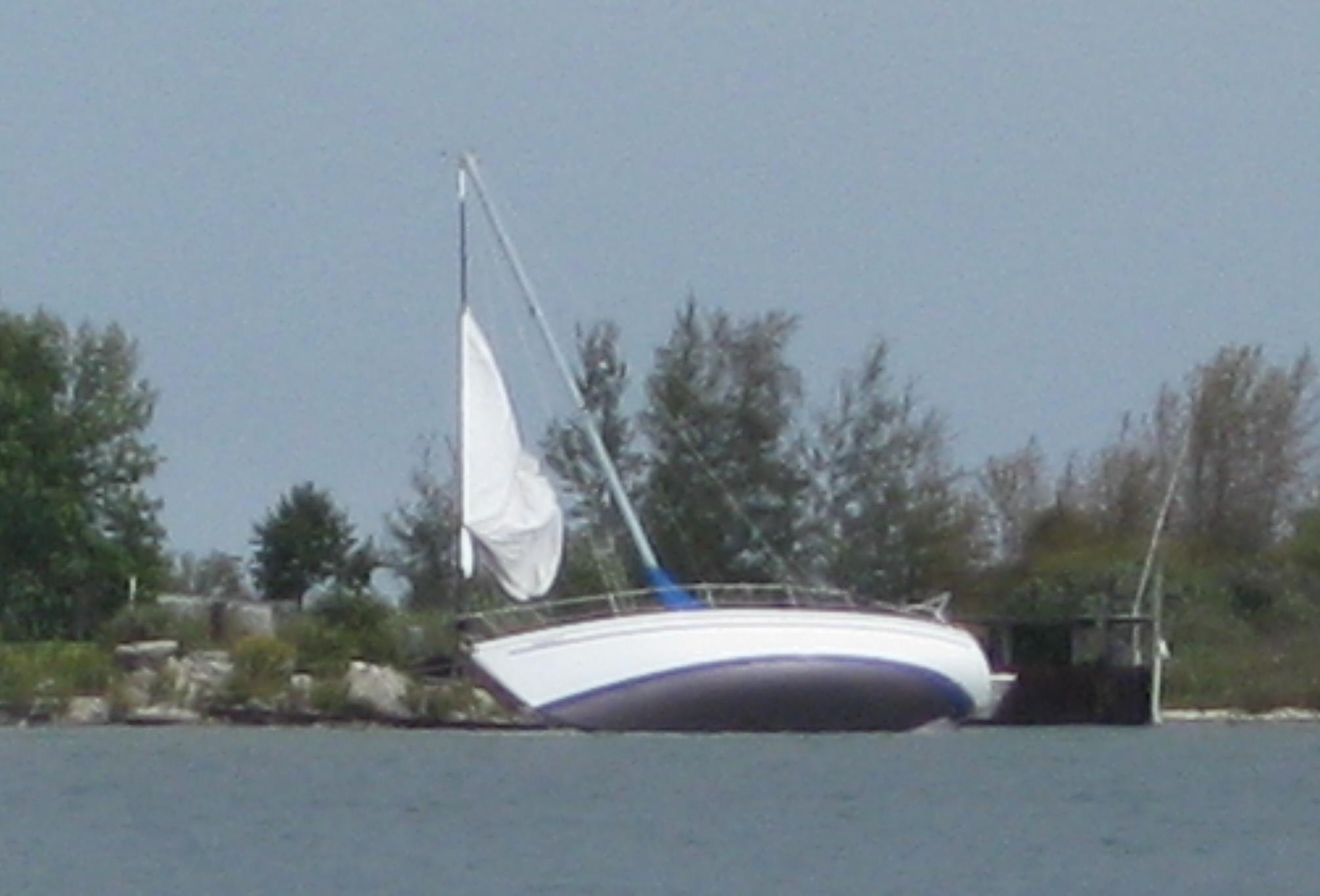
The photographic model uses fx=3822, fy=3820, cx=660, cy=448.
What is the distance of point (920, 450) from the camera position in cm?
9494

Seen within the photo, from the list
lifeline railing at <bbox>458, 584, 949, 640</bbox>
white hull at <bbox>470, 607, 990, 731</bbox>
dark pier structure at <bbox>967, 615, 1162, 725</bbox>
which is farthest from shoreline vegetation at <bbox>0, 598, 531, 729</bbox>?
dark pier structure at <bbox>967, 615, 1162, 725</bbox>

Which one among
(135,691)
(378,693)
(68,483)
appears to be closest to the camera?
(378,693)

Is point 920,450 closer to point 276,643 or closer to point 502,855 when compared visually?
point 276,643

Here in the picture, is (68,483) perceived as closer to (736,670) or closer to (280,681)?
(280,681)

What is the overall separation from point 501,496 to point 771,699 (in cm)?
666

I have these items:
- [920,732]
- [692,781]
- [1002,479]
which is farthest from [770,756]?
[1002,479]

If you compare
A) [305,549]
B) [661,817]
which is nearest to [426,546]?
[305,549]

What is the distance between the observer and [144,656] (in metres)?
80.6

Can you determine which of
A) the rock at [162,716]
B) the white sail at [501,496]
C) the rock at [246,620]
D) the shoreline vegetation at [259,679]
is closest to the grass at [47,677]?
the shoreline vegetation at [259,679]

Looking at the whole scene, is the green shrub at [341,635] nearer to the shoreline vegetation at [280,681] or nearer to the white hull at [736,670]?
the shoreline vegetation at [280,681]

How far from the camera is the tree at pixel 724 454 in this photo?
93375 millimetres

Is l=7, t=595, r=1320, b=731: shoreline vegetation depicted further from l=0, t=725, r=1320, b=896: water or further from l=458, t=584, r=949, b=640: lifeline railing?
l=0, t=725, r=1320, b=896: water

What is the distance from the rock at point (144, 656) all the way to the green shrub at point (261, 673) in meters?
2.57

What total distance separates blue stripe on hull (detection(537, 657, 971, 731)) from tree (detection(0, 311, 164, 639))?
29780 mm
